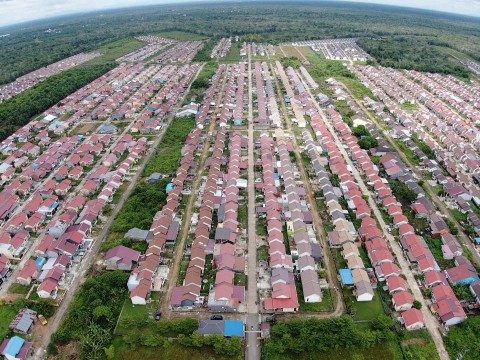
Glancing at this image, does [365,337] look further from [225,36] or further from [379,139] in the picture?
[225,36]

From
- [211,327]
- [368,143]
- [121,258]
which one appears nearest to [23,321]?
[121,258]

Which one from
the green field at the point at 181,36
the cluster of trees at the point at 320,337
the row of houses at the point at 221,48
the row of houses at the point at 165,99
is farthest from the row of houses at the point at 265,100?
the green field at the point at 181,36

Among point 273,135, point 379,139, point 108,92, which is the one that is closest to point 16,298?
point 273,135

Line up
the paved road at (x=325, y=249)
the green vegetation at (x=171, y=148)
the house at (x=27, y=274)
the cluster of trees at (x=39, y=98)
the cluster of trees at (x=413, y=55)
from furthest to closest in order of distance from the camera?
1. the cluster of trees at (x=413, y=55)
2. the cluster of trees at (x=39, y=98)
3. the green vegetation at (x=171, y=148)
4. the house at (x=27, y=274)
5. the paved road at (x=325, y=249)

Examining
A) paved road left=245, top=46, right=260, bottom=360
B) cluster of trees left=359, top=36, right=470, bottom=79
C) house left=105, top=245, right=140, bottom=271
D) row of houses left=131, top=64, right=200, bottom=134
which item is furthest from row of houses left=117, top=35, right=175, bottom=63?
house left=105, top=245, right=140, bottom=271

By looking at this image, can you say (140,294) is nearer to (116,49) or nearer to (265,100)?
(265,100)

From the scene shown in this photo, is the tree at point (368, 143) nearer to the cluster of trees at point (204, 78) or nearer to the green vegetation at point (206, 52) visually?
the cluster of trees at point (204, 78)

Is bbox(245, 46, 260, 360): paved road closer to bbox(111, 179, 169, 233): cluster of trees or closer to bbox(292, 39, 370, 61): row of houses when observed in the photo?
bbox(111, 179, 169, 233): cluster of trees
